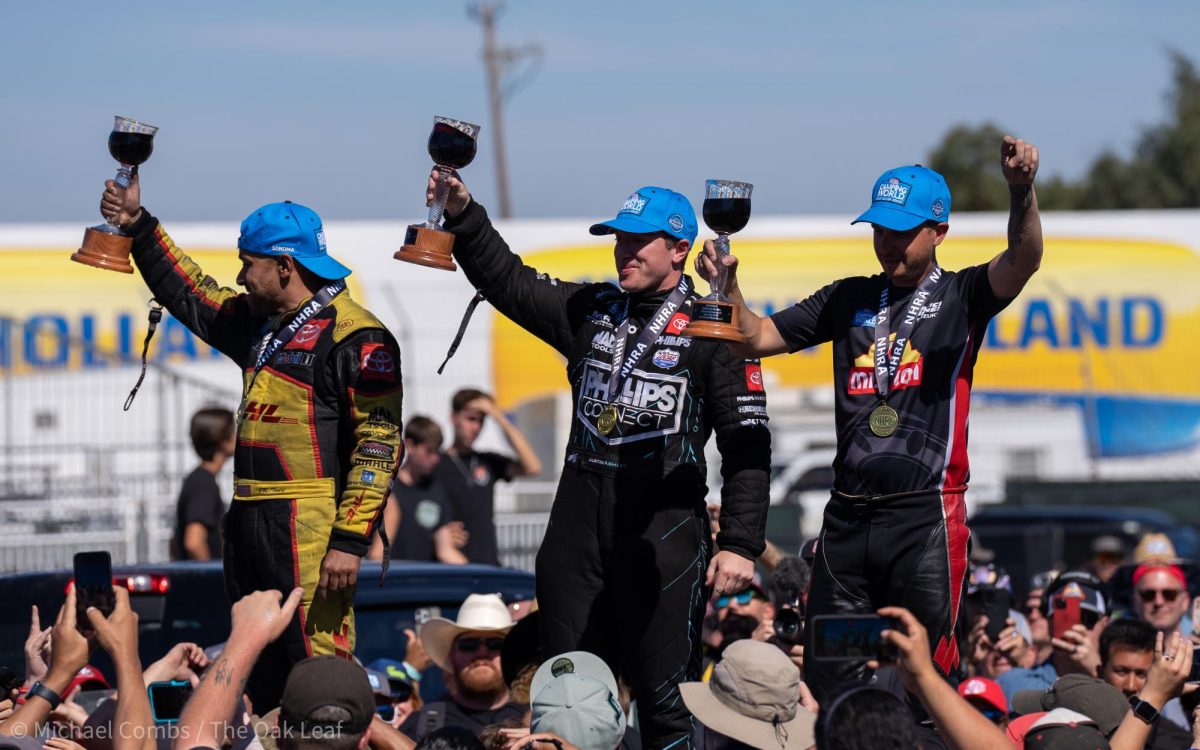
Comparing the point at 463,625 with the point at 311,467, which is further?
the point at 463,625

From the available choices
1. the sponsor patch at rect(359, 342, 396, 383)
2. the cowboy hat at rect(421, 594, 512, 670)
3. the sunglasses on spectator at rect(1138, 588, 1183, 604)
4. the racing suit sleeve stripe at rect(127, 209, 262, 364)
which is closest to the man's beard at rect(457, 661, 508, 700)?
the cowboy hat at rect(421, 594, 512, 670)

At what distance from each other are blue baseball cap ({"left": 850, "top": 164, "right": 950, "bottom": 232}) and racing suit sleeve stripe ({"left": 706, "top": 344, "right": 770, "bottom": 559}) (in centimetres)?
67

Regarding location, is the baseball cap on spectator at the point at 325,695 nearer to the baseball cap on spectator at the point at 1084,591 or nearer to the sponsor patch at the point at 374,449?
the sponsor patch at the point at 374,449

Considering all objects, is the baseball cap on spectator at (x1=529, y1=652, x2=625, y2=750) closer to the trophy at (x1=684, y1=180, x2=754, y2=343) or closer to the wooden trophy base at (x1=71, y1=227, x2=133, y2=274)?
the trophy at (x1=684, y1=180, x2=754, y2=343)

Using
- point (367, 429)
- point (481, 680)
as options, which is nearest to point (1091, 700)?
point (481, 680)

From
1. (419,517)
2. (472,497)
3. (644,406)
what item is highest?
(644,406)

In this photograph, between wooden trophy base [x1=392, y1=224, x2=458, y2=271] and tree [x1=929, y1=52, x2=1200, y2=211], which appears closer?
wooden trophy base [x1=392, y1=224, x2=458, y2=271]

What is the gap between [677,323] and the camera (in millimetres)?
5438

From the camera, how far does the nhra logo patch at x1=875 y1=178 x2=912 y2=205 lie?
16.7 ft

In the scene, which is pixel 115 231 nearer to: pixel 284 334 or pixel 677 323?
pixel 284 334

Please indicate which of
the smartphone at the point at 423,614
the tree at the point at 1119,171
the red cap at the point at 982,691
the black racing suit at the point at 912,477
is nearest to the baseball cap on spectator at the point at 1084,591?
the red cap at the point at 982,691

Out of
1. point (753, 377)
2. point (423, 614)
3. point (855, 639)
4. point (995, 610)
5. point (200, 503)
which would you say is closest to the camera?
point (855, 639)

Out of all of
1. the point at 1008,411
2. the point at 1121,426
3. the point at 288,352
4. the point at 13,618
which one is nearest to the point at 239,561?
the point at 288,352

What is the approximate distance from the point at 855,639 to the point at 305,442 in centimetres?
246
